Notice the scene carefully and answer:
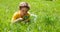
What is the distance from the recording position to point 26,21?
25.6ft

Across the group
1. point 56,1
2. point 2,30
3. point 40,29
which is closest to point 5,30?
point 2,30

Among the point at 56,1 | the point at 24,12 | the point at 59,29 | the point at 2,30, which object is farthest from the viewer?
the point at 56,1

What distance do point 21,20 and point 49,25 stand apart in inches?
31.0

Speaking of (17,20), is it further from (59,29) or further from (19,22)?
(59,29)

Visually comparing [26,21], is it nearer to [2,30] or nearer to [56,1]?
[2,30]

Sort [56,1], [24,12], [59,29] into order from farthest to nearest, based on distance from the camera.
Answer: [56,1] → [24,12] → [59,29]

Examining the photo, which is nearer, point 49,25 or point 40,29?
point 40,29

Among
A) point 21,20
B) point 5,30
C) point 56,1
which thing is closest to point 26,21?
point 21,20

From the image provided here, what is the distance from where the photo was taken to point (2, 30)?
21.5 ft

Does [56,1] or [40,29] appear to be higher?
[40,29]

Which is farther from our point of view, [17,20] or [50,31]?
[17,20]

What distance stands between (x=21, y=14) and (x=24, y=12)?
0.21 m

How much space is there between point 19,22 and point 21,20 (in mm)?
93

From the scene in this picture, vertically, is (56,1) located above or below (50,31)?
below
